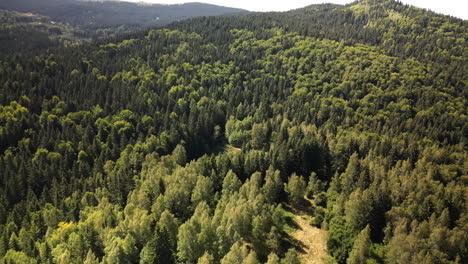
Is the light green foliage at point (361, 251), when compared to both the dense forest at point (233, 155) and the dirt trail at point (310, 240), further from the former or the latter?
the dirt trail at point (310, 240)

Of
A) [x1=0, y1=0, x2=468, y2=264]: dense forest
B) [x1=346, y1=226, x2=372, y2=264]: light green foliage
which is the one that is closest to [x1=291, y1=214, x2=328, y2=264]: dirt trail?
[x1=0, y1=0, x2=468, y2=264]: dense forest

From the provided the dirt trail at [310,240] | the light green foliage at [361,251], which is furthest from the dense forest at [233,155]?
the dirt trail at [310,240]

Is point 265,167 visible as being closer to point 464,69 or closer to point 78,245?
point 78,245

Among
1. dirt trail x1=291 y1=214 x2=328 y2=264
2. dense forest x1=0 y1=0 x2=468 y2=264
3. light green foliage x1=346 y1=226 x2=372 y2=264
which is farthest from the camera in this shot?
dirt trail x1=291 y1=214 x2=328 y2=264

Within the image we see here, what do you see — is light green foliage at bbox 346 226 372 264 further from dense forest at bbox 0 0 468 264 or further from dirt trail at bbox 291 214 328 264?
dirt trail at bbox 291 214 328 264

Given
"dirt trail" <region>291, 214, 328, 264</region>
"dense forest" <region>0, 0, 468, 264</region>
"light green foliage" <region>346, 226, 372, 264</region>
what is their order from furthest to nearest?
1. "dirt trail" <region>291, 214, 328, 264</region>
2. "dense forest" <region>0, 0, 468, 264</region>
3. "light green foliage" <region>346, 226, 372, 264</region>

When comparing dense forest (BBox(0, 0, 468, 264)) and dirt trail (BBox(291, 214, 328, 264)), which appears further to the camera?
dirt trail (BBox(291, 214, 328, 264))

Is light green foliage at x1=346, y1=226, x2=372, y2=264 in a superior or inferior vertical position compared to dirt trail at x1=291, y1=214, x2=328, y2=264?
superior

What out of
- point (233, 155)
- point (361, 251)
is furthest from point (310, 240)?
point (233, 155)
